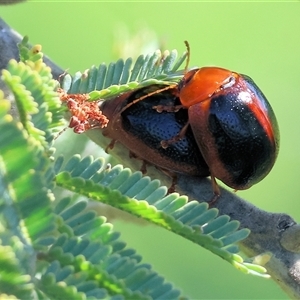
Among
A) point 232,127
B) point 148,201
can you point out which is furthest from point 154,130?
point 148,201

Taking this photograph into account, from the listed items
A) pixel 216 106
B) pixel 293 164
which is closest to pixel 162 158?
pixel 216 106

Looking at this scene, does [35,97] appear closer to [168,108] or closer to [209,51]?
[168,108]

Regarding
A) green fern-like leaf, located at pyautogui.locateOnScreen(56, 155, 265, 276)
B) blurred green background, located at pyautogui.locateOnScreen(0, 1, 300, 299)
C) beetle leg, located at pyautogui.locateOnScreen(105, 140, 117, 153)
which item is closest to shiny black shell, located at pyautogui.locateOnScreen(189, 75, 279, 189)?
beetle leg, located at pyautogui.locateOnScreen(105, 140, 117, 153)

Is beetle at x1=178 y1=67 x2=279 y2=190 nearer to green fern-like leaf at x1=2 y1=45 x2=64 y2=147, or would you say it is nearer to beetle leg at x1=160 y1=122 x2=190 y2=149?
beetle leg at x1=160 y1=122 x2=190 y2=149

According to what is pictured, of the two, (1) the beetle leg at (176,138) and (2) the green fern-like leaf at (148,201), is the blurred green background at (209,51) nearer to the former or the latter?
(1) the beetle leg at (176,138)

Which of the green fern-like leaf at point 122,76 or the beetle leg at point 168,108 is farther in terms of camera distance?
the beetle leg at point 168,108

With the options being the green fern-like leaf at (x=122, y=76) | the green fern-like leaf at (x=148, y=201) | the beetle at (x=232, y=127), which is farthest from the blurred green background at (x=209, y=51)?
the green fern-like leaf at (x=148, y=201)
